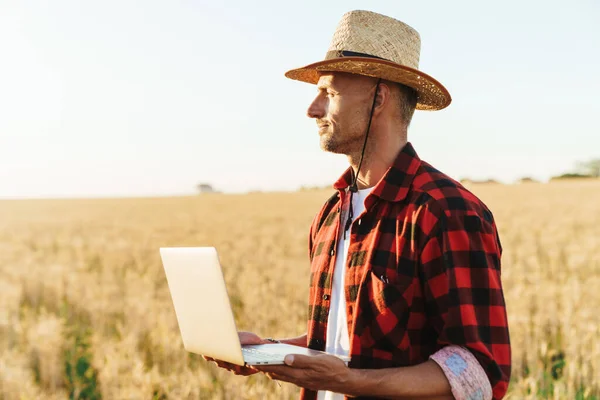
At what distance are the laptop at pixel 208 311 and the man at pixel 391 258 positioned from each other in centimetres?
10

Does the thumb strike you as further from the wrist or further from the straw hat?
the straw hat

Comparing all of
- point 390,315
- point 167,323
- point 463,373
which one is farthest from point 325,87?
point 167,323

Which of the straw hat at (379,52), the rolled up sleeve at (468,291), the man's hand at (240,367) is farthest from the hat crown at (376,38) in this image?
the man's hand at (240,367)

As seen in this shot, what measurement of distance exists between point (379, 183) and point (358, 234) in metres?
0.18

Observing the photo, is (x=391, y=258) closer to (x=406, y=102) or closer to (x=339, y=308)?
(x=339, y=308)

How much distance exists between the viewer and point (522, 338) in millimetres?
5363

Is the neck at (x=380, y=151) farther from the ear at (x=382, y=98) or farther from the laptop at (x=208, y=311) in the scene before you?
the laptop at (x=208, y=311)

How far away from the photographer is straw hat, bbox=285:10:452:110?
238 centimetres

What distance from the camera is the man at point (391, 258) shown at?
1.97 metres

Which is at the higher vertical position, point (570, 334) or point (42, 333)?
point (570, 334)

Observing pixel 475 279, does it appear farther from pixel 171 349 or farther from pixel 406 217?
pixel 171 349

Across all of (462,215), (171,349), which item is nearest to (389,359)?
(462,215)

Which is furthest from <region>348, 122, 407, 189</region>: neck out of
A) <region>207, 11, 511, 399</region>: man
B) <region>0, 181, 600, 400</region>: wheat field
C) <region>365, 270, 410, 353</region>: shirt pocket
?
<region>0, 181, 600, 400</region>: wheat field

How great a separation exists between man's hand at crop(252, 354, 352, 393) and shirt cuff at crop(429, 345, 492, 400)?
0.85 feet
